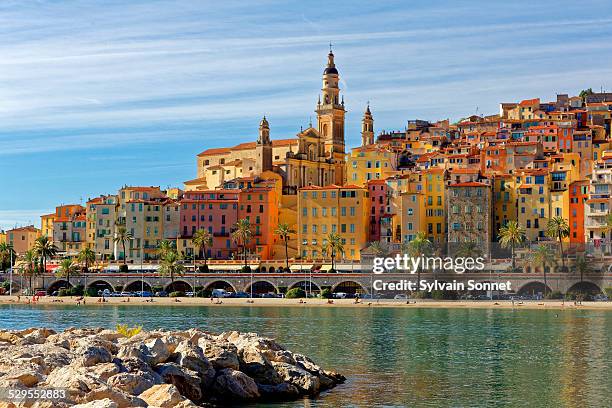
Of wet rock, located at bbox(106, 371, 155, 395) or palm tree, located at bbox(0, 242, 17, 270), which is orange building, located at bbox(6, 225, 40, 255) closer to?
palm tree, located at bbox(0, 242, 17, 270)

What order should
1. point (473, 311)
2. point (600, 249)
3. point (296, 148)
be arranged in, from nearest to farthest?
point (473, 311), point (600, 249), point (296, 148)

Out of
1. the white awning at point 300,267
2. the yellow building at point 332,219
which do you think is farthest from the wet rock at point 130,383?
the yellow building at point 332,219

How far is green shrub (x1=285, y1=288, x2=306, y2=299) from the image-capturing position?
371ft

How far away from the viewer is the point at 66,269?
123000 mm

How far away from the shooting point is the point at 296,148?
154 metres

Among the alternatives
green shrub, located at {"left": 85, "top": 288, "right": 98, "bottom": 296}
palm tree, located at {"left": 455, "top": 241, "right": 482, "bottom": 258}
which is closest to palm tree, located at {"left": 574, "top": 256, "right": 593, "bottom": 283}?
palm tree, located at {"left": 455, "top": 241, "right": 482, "bottom": 258}

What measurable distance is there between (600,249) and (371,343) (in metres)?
52.8

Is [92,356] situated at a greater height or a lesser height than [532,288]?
greater

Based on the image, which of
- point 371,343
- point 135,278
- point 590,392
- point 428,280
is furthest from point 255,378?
point 135,278

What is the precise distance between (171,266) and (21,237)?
50247 millimetres

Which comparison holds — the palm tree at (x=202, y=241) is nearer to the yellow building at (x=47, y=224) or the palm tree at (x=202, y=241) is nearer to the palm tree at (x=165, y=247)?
the palm tree at (x=165, y=247)

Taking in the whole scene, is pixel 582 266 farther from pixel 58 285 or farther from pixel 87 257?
pixel 58 285

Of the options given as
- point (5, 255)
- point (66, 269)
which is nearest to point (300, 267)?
point (66, 269)

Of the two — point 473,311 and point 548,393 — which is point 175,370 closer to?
Result: point 548,393
